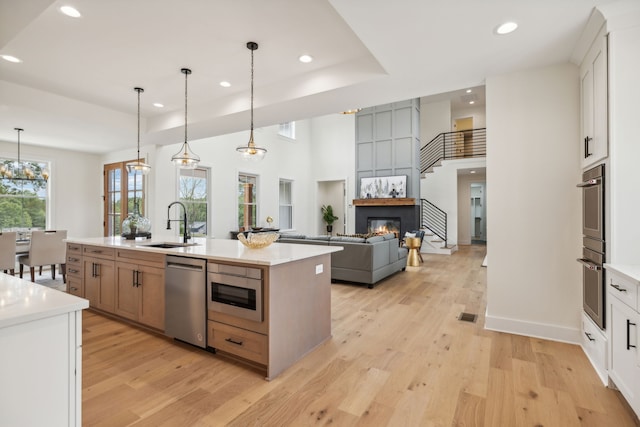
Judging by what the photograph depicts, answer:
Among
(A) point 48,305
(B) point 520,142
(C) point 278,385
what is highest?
(B) point 520,142

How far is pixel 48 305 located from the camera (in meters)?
1.21

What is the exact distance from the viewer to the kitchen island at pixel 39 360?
1.09m

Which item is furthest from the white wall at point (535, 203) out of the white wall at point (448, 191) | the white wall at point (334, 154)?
the white wall at point (334, 154)

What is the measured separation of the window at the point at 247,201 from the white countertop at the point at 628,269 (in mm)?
7479

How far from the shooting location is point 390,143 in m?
9.77

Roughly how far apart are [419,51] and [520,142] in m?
1.37

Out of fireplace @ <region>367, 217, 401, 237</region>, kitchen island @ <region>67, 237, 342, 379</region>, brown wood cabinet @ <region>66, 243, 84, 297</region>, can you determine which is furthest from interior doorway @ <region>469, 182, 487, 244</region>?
brown wood cabinet @ <region>66, 243, 84, 297</region>

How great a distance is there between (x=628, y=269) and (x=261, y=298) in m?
2.43

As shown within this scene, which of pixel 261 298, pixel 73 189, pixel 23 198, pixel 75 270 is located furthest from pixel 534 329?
pixel 23 198

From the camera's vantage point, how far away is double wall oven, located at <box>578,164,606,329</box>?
7.67 feet

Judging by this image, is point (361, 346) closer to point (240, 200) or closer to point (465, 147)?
point (240, 200)

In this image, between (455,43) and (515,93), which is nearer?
(455,43)

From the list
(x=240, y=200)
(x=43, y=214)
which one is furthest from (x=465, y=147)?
(x=43, y=214)

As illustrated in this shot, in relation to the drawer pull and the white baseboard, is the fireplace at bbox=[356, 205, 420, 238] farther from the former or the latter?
the drawer pull
